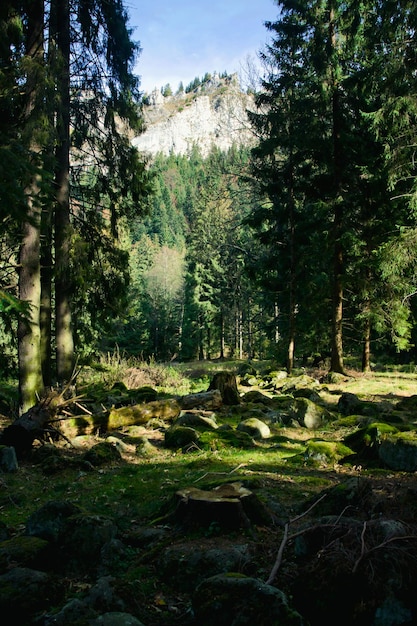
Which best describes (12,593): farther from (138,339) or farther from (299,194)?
(138,339)

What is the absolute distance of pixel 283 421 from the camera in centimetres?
991

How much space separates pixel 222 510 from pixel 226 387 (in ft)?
27.5

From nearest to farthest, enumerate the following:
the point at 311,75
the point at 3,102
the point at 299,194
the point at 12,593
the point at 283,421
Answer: the point at 12,593
the point at 3,102
the point at 283,421
the point at 311,75
the point at 299,194

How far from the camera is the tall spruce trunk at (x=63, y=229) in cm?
1041

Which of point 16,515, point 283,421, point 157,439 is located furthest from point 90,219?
point 16,515

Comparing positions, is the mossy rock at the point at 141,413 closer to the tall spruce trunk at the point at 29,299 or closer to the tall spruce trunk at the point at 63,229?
the tall spruce trunk at the point at 29,299

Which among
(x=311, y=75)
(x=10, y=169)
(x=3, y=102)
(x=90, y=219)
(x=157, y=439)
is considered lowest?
(x=157, y=439)

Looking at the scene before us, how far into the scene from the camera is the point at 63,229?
1050 cm

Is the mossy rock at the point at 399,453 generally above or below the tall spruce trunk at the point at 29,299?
below

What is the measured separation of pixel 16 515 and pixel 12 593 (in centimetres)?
253

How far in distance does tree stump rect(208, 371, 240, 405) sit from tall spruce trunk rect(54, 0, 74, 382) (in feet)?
12.5

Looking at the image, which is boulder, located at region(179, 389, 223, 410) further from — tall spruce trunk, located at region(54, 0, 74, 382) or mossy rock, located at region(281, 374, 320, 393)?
mossy rock, located at region(281, 374, 320, 393)

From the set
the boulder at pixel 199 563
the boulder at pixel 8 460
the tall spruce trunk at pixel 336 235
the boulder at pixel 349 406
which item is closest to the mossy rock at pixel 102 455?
the boulder at pixel 8 460

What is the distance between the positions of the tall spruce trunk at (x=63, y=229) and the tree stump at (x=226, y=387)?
12.5ft
